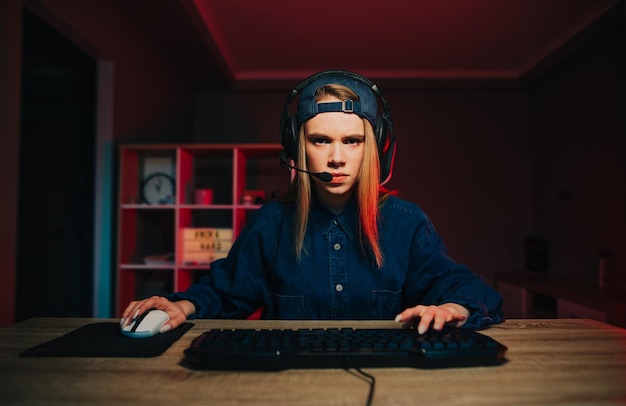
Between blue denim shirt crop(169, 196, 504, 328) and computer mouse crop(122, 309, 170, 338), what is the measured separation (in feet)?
0.88

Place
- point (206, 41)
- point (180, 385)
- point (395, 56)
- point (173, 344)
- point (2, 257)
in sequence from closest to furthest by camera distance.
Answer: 1. point (180, 385)
2. point (173, 344)
3. point (2, 257)
4. point (206, 41)
5. point (395, 56)

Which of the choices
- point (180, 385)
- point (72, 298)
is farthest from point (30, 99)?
point (180, 385)

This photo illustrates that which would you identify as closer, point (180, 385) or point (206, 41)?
point (180, 385)

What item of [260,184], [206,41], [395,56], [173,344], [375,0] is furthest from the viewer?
[260,184]

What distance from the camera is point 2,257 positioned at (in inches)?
72.7

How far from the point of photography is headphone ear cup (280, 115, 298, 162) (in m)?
1.16

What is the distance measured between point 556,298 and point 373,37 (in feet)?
7.94

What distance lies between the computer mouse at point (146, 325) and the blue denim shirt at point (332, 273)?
267 millimetres

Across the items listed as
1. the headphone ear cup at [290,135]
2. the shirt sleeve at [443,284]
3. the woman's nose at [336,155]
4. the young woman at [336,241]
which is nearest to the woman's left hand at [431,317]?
the shirt sleeve at [443,284]

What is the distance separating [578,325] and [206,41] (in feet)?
10.3

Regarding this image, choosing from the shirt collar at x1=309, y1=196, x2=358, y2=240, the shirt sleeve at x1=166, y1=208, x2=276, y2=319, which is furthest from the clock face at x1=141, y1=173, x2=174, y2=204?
the shirt collar at x1=309, y1=196, x2=358, y2=240

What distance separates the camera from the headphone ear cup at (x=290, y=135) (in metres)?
1.16

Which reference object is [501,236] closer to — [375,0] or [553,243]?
[553,243]

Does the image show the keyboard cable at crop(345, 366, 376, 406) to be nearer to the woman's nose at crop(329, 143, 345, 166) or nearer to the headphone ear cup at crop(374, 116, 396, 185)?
the woman's nose at crop(329, 143, 345, 166)
